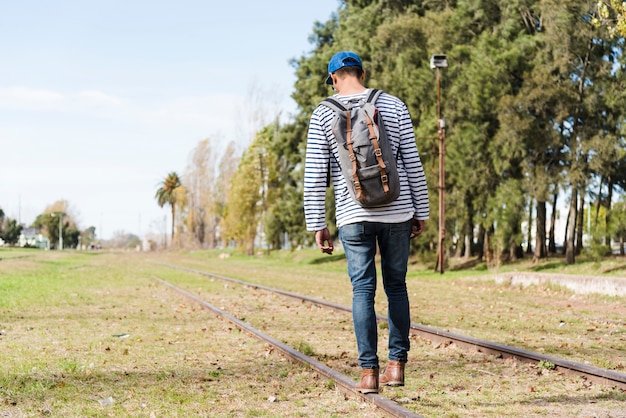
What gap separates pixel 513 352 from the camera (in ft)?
24.0

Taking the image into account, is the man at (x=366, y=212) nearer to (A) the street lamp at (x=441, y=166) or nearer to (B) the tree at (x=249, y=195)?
(A) the street lamp at (x=441, y=166)

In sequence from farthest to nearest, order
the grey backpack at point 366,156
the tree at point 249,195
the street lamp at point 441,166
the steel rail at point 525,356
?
the tree at point 249,195
the street lamp at point 441,166
the steel rail at point 525,356
the grey backpack at point 366,156

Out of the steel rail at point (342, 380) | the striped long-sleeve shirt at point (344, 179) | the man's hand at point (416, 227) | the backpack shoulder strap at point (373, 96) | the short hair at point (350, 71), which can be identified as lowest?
the steel rail at point (342, 380)

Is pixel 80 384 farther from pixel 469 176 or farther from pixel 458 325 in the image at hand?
pixel 469 176

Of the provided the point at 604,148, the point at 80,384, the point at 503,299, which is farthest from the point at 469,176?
the point at 80,384

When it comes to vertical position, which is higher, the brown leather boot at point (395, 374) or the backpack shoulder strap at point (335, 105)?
the backpack shoulder strap at point (335, 105)

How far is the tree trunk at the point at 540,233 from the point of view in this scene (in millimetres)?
32531

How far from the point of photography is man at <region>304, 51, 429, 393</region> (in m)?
5.11

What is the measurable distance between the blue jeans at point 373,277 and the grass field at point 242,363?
0.37 meters

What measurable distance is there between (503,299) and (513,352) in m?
9.43

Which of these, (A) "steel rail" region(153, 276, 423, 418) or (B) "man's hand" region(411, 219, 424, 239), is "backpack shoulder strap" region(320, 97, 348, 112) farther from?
(A) "steel rail" region(153, 276, 423, 418)

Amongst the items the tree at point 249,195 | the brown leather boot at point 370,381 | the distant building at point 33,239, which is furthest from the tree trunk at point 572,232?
the distant building at point 33,239

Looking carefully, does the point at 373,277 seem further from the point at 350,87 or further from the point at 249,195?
the point at 249,195

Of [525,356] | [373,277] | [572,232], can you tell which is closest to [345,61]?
[373,277]
